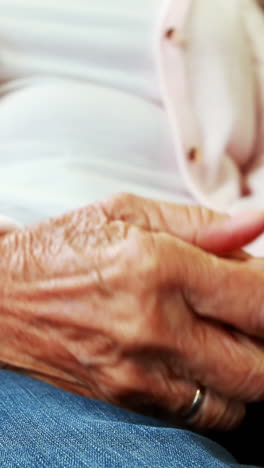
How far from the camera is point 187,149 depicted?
783 millimetres

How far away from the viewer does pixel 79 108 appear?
30.5 inches

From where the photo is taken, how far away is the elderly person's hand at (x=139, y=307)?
474mm

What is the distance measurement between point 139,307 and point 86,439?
117mm

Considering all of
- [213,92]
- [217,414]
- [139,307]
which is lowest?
[217,414]

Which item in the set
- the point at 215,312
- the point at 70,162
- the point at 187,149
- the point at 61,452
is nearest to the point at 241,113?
the point at 187,149

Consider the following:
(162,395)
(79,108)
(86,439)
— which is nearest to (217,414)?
(162,395)

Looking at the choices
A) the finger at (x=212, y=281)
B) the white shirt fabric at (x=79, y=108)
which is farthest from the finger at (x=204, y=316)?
the white shirt fabric at (x=79, y=108)

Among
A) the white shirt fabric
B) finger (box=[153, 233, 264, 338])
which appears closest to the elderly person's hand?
finger (box=[153, 233, 264, 338])

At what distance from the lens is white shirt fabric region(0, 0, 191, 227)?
2.41 ft

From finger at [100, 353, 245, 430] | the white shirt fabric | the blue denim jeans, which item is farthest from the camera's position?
the white shirt fabric

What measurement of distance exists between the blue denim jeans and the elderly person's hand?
0.15 feet

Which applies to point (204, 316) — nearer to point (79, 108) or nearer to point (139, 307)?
point (139, 307)

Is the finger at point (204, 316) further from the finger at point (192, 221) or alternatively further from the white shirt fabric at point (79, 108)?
the white shirt fabric at point (79, 108)

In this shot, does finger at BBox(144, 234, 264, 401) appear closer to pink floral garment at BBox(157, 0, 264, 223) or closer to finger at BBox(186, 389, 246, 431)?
finger at BBox(186, 389, 246, 431)
